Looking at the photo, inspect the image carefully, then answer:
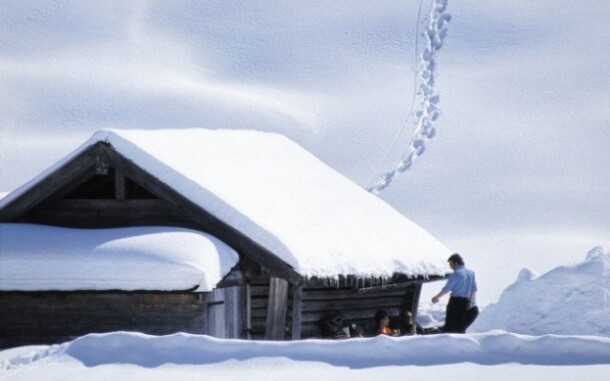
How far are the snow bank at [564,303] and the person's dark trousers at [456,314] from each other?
284 centimetres

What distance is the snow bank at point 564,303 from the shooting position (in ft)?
35.2

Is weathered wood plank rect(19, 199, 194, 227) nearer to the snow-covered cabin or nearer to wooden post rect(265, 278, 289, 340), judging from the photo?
A: the snow-covered cabin

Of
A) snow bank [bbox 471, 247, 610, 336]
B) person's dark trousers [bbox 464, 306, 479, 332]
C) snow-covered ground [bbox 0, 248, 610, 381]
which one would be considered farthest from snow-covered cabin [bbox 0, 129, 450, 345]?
snow-covered ground [bbox 0, 248, 610, 381]

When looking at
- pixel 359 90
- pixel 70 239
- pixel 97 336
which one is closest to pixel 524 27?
pixel 359 90

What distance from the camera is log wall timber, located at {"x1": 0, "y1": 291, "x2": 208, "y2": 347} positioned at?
12.9m

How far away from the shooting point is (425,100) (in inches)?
2453

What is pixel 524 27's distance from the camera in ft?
246

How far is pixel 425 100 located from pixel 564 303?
170ft

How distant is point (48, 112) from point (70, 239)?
68.0 m

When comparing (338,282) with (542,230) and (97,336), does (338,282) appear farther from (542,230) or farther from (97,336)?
(542,230)

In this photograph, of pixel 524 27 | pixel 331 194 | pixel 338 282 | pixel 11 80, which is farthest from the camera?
pixel 11 80

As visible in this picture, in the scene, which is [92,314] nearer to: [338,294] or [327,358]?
[338,294]

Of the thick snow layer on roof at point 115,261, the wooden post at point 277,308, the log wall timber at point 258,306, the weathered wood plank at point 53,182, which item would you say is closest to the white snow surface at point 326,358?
the thick snow layer on roof at point 115,261

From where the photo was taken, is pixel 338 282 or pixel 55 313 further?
pixel 338 282
